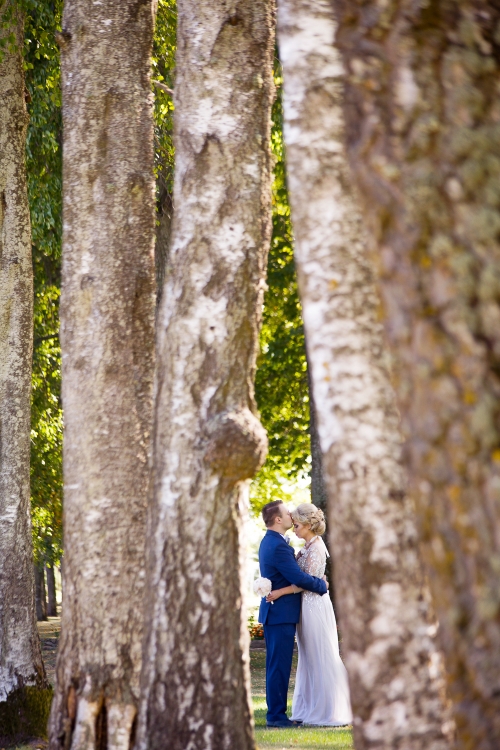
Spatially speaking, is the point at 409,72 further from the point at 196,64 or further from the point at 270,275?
the point at 270,275

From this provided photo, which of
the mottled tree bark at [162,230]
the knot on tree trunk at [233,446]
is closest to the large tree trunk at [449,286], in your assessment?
the knot on tree trunk at [233,446]

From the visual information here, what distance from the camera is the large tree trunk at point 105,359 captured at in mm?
5012

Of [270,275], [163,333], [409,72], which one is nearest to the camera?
[409,72]

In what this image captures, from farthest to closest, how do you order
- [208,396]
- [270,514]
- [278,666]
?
[270,514]
[278,666]
[208,396]

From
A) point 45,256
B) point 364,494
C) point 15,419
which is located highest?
point 45,256

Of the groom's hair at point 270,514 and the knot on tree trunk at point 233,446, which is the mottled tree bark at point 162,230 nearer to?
the groom's hair at point 270,514

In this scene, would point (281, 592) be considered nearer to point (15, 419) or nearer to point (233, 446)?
point (15, 419)

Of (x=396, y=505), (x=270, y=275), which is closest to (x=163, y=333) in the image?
(x=396, y=505)

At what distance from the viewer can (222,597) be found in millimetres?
4273

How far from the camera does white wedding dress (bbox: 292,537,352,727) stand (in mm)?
8562

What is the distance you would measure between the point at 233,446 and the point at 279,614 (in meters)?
4.61

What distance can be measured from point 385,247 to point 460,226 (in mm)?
193

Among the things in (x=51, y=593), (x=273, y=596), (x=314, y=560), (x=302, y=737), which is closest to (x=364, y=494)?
(x=302, y=737)

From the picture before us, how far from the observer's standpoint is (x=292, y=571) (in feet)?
27.6
